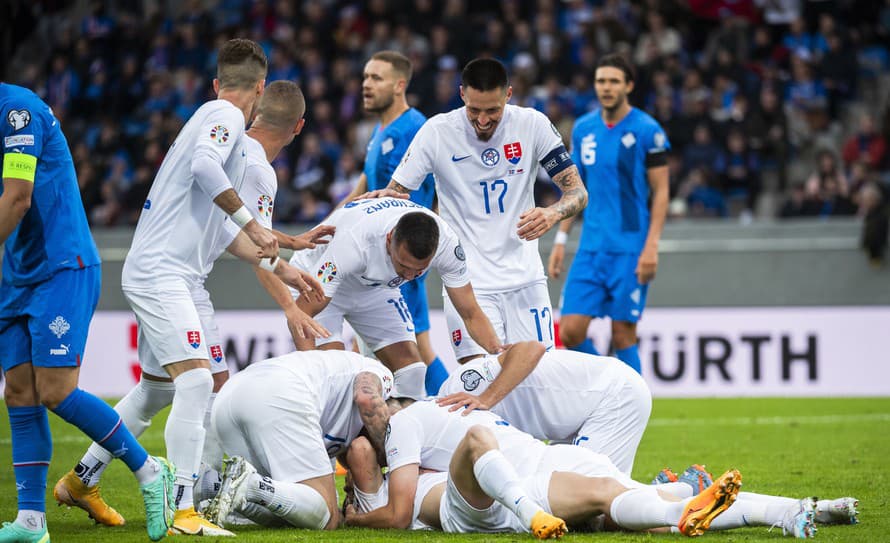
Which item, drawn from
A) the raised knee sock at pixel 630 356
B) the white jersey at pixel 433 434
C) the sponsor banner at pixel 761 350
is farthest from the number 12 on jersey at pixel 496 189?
the sponsor banner at pixel 761 350

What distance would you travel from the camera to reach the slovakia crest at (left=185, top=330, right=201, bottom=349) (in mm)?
5984

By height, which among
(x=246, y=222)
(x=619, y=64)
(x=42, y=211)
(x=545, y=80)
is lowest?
(x=246, y=222)

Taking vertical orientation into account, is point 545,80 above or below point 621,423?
above

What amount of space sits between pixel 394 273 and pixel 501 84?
1.40m

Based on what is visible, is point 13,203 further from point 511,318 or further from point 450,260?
point 511,318

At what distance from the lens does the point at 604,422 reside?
642cm

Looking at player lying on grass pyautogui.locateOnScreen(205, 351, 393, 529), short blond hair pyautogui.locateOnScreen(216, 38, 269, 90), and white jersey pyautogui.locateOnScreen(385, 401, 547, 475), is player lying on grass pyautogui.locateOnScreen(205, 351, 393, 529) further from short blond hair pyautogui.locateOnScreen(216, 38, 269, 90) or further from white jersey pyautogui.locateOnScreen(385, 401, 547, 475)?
short blond hair pyautogui.locateOnScreen(216, 38, 269, 90)

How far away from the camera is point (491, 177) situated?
25.2 ft

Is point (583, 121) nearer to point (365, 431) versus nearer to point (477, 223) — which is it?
point (477, 223)

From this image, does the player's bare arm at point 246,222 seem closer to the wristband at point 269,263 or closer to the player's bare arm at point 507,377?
the wristband at point 269,263

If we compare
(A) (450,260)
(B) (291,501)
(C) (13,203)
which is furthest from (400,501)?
(C) (13,203)

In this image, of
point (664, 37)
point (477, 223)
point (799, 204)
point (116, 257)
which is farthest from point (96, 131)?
point (477, 223)

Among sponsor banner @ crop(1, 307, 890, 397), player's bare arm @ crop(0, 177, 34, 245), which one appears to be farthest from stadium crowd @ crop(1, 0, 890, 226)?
player's bare arm @ crop(0, 177, 34, 245)

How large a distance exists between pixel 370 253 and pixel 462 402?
1.26m
